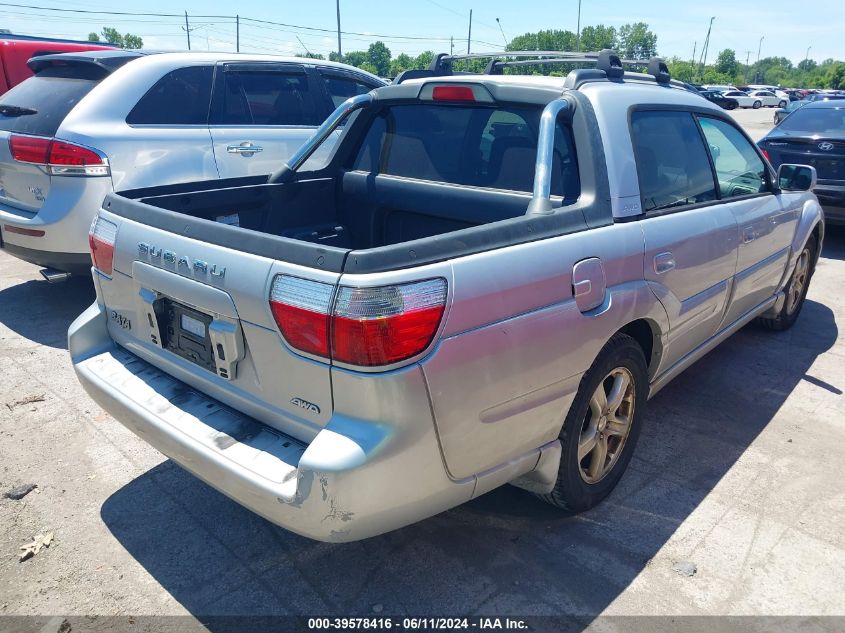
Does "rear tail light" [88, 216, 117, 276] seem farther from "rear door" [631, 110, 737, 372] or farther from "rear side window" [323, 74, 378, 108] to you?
"rear side window" [323, 74, 378, 108]

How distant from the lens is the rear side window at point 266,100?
5.74 metres

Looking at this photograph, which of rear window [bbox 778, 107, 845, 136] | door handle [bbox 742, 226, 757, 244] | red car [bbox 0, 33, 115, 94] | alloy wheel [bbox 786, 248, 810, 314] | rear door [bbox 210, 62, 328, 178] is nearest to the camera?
door handle [bbox 742, 226, 757, 244]

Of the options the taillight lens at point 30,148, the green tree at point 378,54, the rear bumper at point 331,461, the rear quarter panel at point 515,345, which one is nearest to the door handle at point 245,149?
the taillight lens at point 30,148

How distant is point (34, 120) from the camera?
5039 mm

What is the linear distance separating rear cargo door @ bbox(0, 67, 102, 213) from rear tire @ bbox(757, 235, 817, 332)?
5.62 m

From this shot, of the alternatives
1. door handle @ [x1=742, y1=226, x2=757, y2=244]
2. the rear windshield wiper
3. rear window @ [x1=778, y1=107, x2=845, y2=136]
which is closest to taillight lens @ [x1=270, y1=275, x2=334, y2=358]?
door handle @ [x1=742, y1=226, x2=757, y2=244]

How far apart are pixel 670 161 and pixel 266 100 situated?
399cm

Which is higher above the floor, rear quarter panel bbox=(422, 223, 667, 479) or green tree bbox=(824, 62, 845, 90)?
green tree bbox=(824, 62, 845, 90)

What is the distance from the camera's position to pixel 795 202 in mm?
4590

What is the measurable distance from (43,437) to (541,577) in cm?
269

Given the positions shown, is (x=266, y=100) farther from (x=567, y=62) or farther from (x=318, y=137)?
(x=567, y=62)

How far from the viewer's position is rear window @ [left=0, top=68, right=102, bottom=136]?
16.3 feet

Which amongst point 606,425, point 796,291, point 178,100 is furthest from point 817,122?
point 178,100

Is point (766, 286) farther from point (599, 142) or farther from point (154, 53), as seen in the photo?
point (154, 53)
